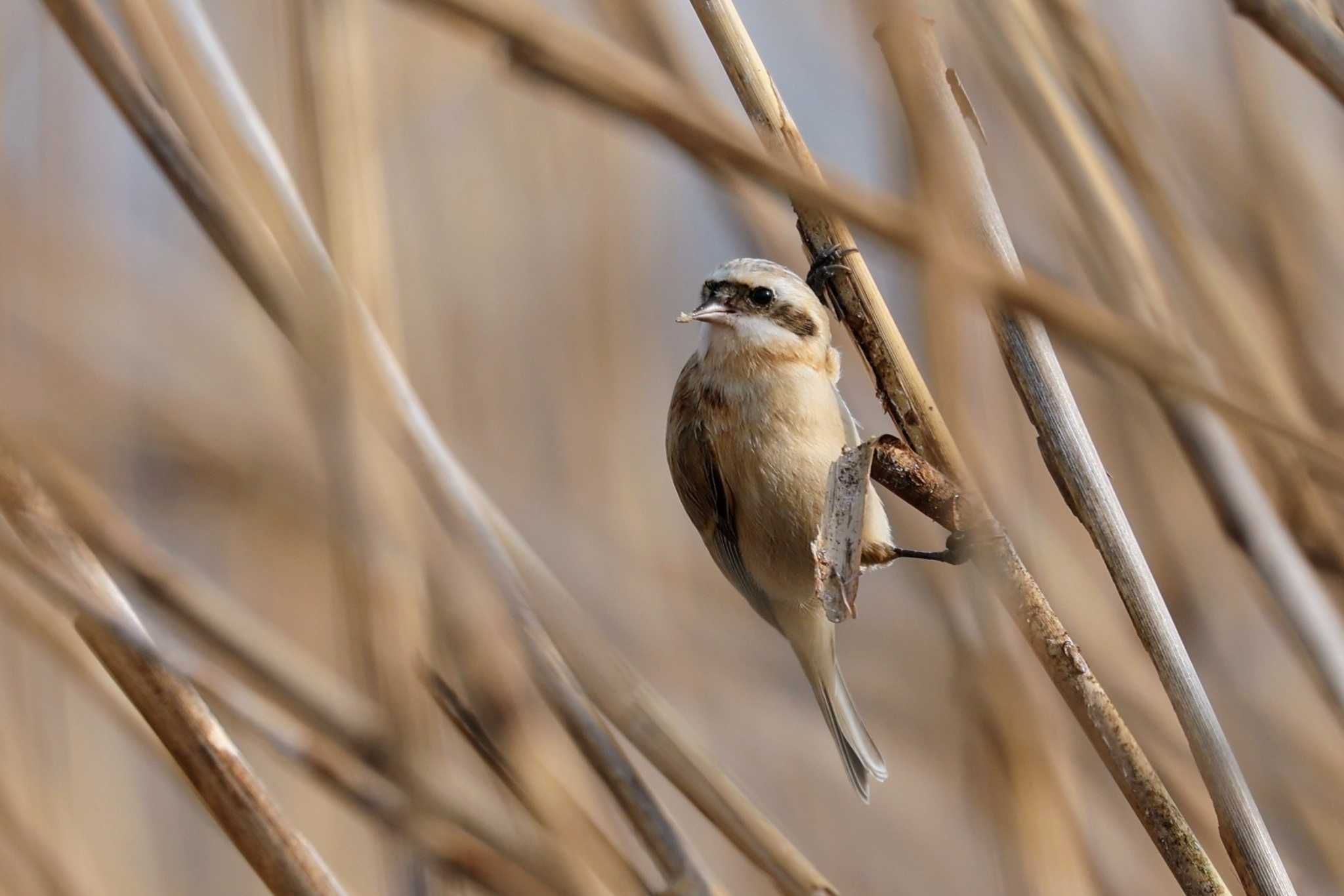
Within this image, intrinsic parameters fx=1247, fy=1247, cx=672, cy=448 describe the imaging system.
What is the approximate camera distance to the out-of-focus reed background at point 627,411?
5.41 feet

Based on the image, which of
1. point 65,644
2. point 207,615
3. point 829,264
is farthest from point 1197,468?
point 65,644

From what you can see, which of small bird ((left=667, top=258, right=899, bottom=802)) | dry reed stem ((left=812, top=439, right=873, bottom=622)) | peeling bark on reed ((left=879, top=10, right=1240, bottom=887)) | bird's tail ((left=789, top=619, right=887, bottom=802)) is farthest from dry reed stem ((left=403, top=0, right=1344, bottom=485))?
bird's tail ((left=789, top=619, right=887, bottom=802))

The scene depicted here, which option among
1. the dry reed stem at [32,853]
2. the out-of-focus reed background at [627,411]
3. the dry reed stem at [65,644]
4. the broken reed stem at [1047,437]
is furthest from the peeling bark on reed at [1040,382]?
the dry reed stem at [32,853]

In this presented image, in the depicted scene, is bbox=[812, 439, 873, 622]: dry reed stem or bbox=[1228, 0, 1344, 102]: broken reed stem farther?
bbox=[812, 439, 873, 622]: dry reed stem

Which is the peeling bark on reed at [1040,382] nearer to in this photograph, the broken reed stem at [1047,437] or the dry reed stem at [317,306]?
the broken reed stem at [1047,437]

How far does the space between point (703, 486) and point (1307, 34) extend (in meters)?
0.88

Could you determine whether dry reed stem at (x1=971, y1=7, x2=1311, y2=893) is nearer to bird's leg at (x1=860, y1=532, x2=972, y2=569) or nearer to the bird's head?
bird's leg at (x1=860, y1=532, x2=972, y2=569)

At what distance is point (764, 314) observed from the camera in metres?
1.52

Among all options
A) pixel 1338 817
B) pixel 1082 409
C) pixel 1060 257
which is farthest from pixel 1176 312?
pixel 1338 817

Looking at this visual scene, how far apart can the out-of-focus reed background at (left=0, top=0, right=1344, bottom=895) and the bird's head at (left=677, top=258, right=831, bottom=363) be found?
5 centimetres

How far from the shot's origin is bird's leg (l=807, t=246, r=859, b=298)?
3.61 feet

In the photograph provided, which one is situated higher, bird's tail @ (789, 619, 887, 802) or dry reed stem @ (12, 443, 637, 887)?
dry reed stem @ (12, 443, 637, 887)

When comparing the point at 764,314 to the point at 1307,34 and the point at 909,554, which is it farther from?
the point at 1307,34

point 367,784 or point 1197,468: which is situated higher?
point 1197,468
